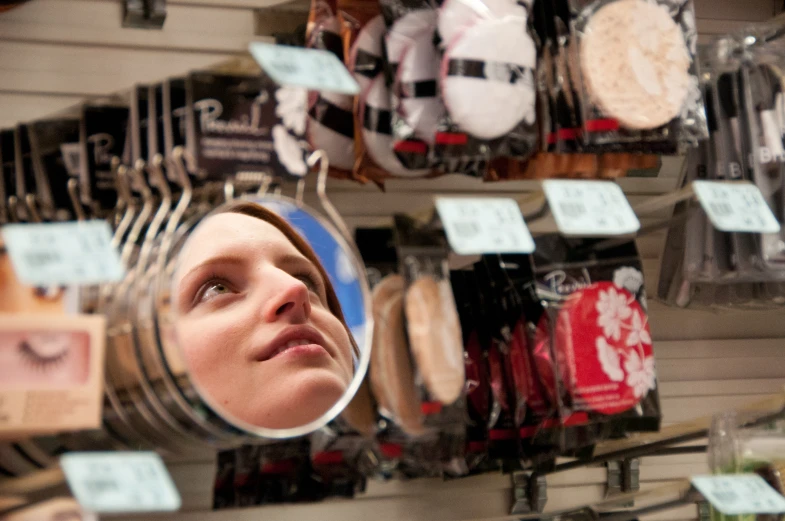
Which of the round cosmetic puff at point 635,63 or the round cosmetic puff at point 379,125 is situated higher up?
the round cosmetic puff at point 635,63

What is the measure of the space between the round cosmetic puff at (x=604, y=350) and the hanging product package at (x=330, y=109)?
1.63 ft

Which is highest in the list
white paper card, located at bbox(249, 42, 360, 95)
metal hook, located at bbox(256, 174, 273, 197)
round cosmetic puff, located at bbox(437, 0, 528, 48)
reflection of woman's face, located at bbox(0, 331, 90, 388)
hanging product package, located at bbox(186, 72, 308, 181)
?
round cosmetic puff, located at bbox(437, 0, 528, 48)

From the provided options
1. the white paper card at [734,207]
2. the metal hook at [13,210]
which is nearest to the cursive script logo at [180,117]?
the metal hook at [13,210]

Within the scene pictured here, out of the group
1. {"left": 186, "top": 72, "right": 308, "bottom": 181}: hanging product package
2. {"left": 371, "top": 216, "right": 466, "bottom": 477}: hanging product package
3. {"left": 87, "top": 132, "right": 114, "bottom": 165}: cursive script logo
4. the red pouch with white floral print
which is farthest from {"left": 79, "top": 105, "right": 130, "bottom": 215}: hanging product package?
the red pouch with white floral print

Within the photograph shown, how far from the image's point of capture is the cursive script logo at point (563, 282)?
1.70 meters

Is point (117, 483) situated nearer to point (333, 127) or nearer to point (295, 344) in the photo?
point (295, 344)

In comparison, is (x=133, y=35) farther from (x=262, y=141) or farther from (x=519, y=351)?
(x=519, y=351)

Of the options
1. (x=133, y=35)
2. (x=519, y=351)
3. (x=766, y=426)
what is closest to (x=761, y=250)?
(x=766, y=426)

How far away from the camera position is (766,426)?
1.85 meters

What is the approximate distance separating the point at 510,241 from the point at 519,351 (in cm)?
37

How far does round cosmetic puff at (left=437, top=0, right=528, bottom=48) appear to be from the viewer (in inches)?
63.8

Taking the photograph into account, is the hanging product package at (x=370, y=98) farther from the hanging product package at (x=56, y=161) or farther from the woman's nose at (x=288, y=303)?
the hanging product package at (x=56, y=161)

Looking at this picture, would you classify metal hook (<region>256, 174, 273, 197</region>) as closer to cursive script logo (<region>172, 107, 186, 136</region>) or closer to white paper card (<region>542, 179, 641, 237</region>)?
cursive script logo (<region>172, 107, 186, 136</region>)

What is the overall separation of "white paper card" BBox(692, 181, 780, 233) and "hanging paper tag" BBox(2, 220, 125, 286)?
3.49ft
